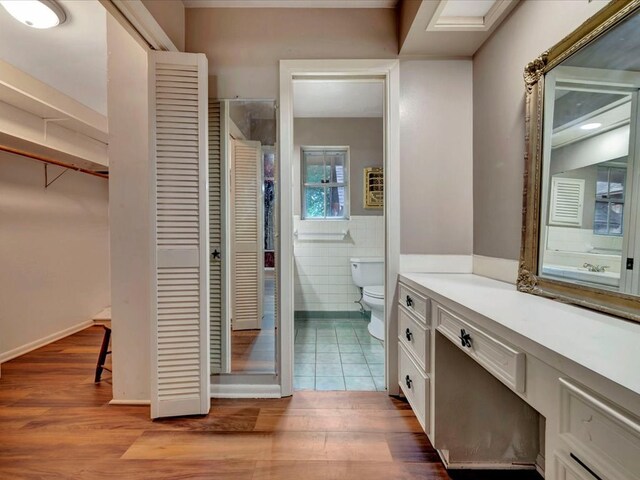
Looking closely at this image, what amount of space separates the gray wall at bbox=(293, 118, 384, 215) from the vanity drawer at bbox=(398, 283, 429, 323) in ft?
6.09

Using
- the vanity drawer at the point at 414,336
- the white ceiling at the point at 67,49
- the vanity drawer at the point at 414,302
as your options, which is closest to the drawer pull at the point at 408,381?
the vanity drawer at the point at 414,336

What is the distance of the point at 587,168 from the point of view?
104 centimetres

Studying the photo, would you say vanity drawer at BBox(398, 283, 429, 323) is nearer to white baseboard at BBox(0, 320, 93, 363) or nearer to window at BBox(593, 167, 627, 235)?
window at BBox(593, 167, 627, 235)

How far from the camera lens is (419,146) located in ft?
6.14

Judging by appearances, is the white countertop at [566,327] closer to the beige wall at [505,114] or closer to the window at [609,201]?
the window at [609,201]

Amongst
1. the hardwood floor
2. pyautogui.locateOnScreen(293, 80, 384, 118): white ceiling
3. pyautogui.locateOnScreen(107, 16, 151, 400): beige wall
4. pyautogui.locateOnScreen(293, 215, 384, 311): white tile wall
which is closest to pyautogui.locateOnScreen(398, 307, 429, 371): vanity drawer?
the hardwood floor

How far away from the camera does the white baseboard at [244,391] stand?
1.85 metres

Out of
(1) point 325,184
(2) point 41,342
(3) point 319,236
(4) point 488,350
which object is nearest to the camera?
(4) point 488,350

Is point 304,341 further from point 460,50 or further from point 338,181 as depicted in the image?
point 460,50

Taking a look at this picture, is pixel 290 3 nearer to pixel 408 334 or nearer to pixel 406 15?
pixel 406 15

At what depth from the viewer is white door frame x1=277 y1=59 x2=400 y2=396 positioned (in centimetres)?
183

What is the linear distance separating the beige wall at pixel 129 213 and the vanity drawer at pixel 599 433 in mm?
1927

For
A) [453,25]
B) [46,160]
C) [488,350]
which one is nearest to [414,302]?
[488,350]

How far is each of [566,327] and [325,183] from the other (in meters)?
2.97
